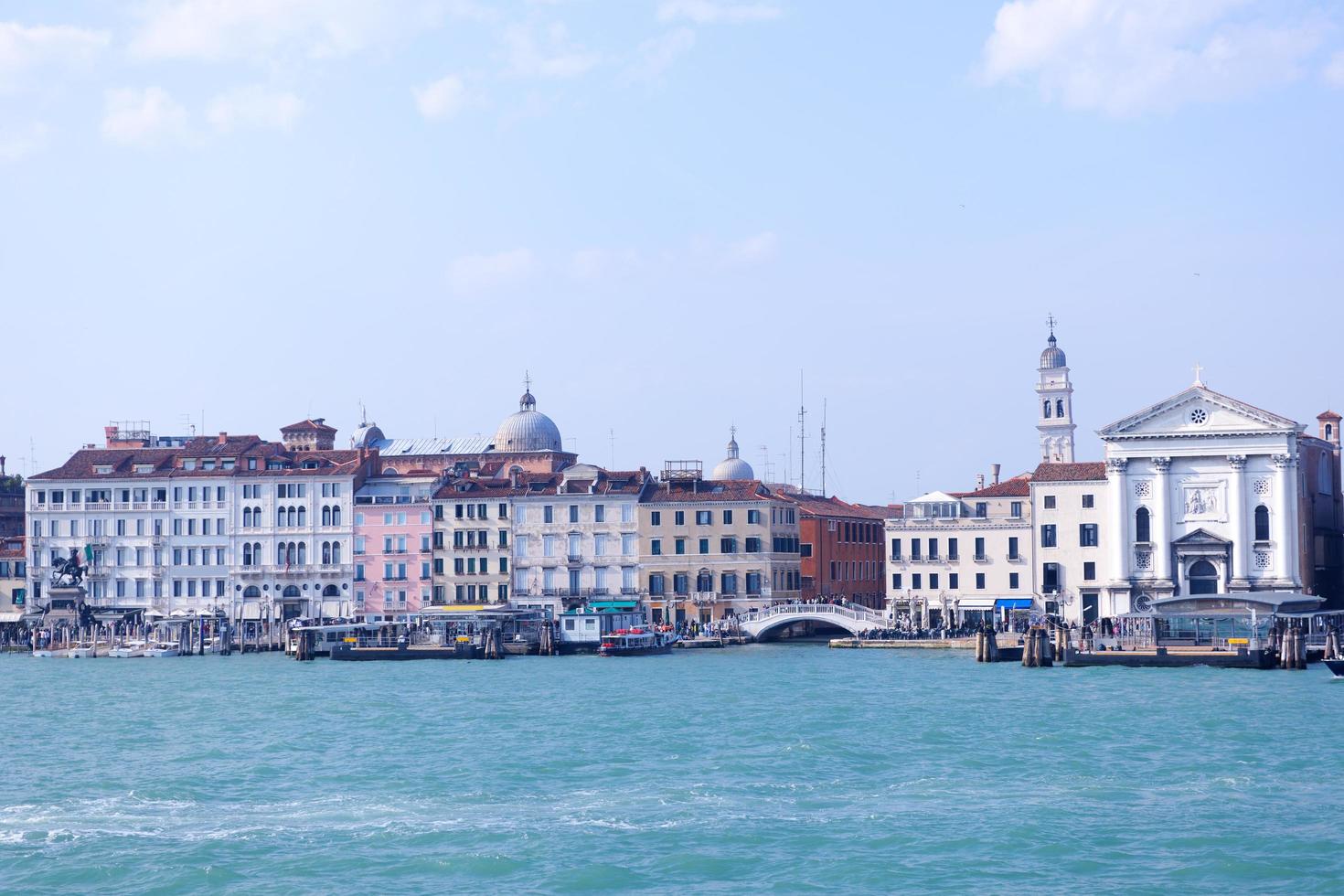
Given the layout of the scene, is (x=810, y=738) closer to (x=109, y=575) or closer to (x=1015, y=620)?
(x=1015, y=620)

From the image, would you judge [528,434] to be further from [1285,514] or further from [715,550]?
[1285,514]

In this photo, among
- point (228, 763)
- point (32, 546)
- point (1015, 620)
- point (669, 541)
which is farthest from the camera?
point (32, 546)

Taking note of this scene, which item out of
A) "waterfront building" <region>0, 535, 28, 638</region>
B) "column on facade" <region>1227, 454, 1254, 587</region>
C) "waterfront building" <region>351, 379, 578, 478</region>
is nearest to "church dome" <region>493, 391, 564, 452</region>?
"waterfront building" <region>351, 379, 578, 478</region>

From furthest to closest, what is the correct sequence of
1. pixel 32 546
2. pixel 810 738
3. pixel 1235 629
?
pixel 32 546 < pixel 1235 629 < pixel 810 738

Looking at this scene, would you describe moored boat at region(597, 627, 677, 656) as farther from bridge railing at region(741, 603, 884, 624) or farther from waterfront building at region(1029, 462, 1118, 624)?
waterfront building at region(1029, 462, 1118, 624)

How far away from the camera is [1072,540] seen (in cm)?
6775

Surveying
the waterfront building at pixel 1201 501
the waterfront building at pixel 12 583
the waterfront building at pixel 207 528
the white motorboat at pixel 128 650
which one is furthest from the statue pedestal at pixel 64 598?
the waterfront building at pixel 1201 501

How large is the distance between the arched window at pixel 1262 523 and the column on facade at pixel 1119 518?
13.0ft

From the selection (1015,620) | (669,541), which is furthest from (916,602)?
(669,541)

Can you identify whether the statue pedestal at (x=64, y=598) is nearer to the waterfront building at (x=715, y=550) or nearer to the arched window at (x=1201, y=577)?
the waterfront building at (x=715, y=550)

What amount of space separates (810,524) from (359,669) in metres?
21.5

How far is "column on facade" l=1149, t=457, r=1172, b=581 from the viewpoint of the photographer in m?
65.7

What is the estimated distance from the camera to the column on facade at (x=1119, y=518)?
66125 millimetres

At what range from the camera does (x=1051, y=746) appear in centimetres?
3372
